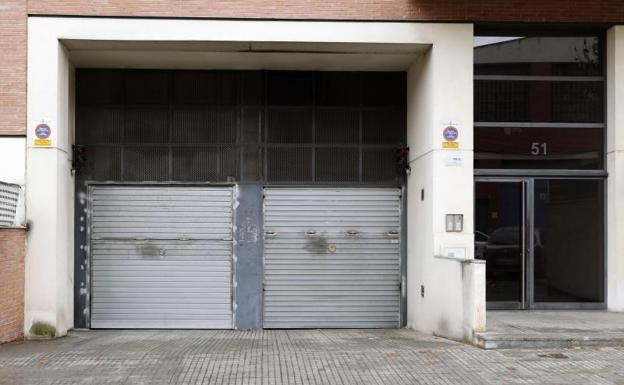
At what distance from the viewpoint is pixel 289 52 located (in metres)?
12.6

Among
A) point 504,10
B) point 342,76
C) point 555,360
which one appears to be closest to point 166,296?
point 342,76

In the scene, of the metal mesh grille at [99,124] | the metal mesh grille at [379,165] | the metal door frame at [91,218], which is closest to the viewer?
the metal door frame at [91,218]

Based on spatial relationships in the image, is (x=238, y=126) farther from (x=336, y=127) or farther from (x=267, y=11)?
(x=267, y=11)

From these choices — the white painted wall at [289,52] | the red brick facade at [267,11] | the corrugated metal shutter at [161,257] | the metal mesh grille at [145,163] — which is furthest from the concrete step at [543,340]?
the metal mesh grille at [145,163]

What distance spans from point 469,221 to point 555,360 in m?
3.53

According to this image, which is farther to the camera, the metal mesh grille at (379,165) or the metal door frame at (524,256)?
the metal mesh grille at (379,165)

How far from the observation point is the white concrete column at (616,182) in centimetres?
1252

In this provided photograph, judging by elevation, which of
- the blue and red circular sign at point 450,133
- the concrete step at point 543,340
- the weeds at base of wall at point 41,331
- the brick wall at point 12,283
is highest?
the blue and red circular sign at point 450,133

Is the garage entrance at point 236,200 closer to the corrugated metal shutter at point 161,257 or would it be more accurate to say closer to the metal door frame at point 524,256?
the corrugated metal shutter at point 161,257

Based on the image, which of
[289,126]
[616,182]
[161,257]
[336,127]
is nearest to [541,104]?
[616,182]

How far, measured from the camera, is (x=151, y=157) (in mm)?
13438

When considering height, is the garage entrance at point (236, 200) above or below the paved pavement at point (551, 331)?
above

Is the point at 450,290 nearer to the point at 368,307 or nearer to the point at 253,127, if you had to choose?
the point at 368,307

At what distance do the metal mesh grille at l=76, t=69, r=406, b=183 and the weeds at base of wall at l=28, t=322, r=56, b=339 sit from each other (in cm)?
309
